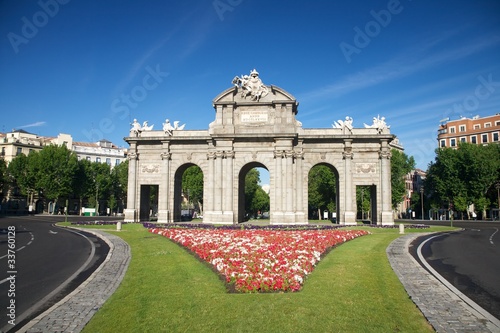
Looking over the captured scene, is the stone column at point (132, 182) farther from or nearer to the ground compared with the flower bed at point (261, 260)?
farther from the ground

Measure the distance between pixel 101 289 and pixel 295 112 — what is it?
40.3m

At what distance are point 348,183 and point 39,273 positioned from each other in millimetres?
39257

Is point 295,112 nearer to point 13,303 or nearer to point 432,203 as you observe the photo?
point 13,303

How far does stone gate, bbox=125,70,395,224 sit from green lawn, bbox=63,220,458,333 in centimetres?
3184

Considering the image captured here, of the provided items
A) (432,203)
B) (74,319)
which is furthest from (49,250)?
(432,203)

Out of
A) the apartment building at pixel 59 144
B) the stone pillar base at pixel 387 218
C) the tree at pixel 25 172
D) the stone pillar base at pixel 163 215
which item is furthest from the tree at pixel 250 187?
the stone pillar base at pixel 387 218

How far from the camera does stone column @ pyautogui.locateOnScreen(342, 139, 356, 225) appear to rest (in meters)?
47.1

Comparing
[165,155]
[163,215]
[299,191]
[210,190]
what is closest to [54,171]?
[165,155]

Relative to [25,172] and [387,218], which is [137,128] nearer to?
[387,218]

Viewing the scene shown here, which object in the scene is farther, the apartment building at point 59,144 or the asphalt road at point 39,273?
the apartment building at point 59,144

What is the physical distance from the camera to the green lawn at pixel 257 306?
880 centimetres

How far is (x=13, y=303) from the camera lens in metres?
10.6

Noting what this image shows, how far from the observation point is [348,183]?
4781cm

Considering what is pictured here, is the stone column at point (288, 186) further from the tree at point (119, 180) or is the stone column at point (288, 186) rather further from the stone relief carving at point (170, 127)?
the tree at point (119, 180)
